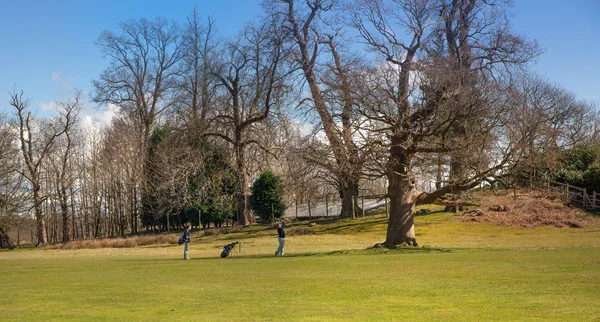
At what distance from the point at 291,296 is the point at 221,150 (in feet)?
147

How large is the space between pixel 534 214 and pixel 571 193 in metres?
6.15

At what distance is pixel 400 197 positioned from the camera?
106ft

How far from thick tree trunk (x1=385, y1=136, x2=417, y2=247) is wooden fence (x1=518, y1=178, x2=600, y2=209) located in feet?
59.2

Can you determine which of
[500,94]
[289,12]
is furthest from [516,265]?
[289,12]

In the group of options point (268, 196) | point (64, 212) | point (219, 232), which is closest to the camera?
point (219, 232)

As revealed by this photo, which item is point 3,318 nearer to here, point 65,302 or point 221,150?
point 65,302

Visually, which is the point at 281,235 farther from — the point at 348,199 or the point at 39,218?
the point at 39,218

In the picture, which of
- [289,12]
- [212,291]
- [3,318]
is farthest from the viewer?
[289,12]

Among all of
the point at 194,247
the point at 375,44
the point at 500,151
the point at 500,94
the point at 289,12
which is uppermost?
the point at 289,12

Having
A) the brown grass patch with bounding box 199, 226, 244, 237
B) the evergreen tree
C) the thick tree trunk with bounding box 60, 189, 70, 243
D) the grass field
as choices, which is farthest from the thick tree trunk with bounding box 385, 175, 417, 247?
the thick tree trunk with bounding box 60, 189, 70, 243

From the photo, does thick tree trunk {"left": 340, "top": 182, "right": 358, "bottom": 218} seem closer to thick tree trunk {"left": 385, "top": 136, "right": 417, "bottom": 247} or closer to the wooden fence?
the wooden fence

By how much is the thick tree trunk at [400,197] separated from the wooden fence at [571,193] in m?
18.0

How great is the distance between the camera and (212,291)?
16875mm

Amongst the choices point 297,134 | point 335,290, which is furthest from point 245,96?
point 335,290
